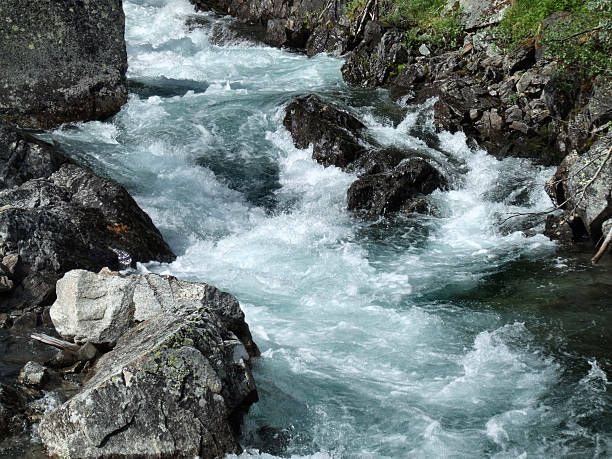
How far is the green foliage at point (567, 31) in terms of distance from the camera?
42.4 feet

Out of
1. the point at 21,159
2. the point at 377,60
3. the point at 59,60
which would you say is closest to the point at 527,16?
the point at 377,60

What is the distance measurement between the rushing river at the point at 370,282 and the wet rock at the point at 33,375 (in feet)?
6.87

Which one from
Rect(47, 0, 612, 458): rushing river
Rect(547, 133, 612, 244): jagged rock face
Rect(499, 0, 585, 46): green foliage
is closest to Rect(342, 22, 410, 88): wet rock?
Rect(47, 0, 612, 458): rushing river

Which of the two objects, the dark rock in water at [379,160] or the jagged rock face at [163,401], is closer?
the jagged rock face at [163,401]

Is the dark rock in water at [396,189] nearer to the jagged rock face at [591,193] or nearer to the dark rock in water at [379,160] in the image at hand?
the dark rock in water at [379,160]

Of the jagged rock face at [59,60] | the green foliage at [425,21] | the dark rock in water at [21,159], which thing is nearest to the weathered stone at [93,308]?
the dark rock in water at [21,159]

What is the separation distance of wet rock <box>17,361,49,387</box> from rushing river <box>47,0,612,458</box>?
2094 millimetres

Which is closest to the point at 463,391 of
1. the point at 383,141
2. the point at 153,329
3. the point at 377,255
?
the point at 153,329

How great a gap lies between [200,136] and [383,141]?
13.2ft

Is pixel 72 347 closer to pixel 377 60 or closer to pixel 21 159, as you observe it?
pixel 21 159

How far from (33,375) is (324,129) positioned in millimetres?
9447

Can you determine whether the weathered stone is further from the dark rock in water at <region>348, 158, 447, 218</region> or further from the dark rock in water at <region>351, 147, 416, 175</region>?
the dark rock in water at <region>351, 147, 416, 175</region>

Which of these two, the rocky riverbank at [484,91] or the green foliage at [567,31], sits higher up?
the green foliage at [567,31]

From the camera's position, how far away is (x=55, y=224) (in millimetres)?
9664
